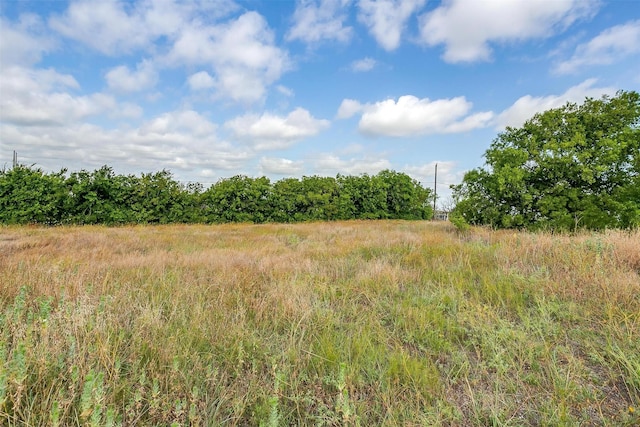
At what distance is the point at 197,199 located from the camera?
1520 cm

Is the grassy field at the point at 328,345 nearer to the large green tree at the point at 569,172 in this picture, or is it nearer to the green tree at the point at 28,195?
the large green tree at the point at 569,172

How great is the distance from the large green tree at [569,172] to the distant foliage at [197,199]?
9442 millimetres

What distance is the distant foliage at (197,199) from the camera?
41.4 feet

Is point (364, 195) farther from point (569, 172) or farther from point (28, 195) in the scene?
point (28, 195)

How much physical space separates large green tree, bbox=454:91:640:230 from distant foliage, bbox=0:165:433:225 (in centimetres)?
944

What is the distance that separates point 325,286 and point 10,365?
2838 mm

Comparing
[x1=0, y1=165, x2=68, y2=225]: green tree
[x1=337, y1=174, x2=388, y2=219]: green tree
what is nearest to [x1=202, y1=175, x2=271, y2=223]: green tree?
[x1=337, y1=174, x2=388, y2=219]: green tree

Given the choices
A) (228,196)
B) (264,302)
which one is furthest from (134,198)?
(264,302)

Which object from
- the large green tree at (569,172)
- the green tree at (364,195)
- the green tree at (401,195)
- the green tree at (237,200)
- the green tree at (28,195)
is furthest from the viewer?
the green tree at (401,195)

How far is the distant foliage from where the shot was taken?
12609mm

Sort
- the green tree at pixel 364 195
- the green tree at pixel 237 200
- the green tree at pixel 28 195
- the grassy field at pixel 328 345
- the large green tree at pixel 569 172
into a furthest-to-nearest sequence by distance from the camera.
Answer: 1. the green tree at pixel 364 195
2. the green tree at pixel 237 200
3. the green tree at pixel 28 195
4. the large green tree at pixel 569 172
5. the grassy field at pixel 328 345

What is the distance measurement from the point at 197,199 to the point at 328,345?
47.1 feet

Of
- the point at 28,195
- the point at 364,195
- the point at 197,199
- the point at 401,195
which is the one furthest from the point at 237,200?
the point at 401,195

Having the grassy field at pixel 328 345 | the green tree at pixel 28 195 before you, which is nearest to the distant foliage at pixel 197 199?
the green tree at pixel 28 195
